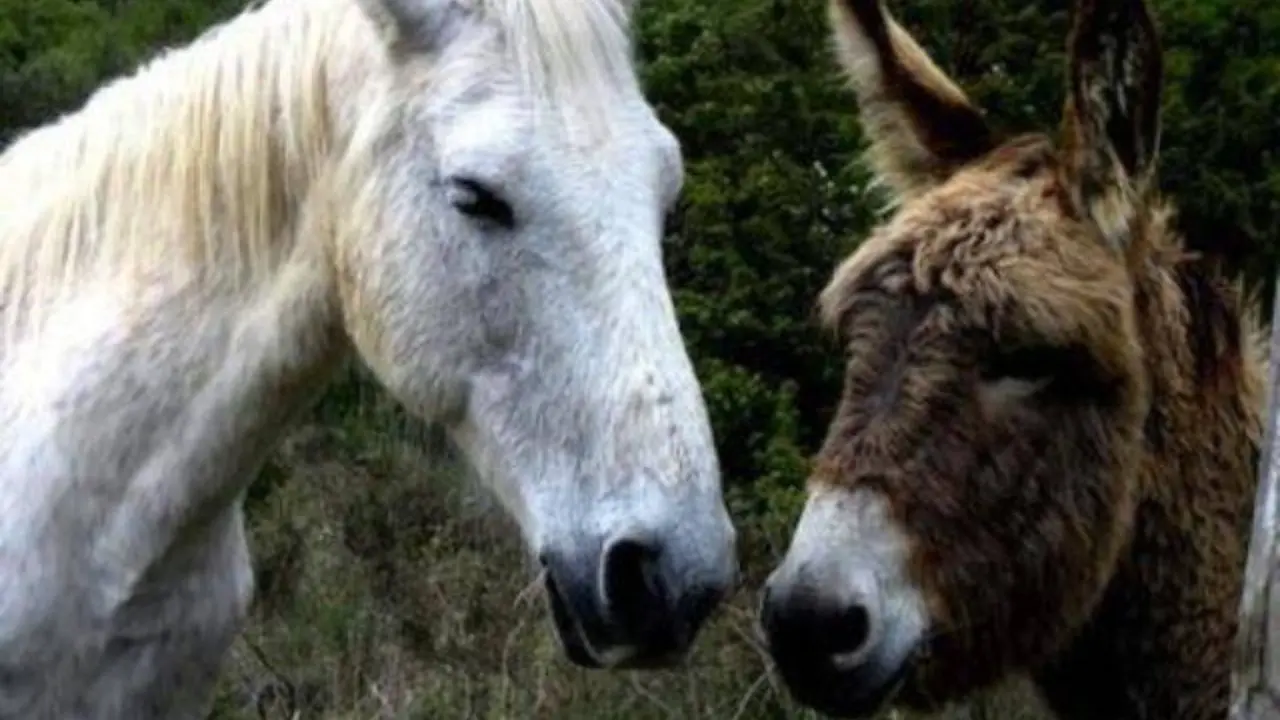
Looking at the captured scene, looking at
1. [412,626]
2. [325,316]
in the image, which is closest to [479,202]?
[325,316]

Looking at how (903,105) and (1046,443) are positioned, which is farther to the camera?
(903,105)

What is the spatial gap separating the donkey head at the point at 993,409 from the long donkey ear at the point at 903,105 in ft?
0.81

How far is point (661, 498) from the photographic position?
3.56 meters

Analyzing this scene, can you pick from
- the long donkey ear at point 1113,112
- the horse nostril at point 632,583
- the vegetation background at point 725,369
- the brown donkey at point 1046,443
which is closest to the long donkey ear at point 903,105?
the brown donkey at point 1046,443

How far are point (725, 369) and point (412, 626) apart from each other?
1169 millimetres

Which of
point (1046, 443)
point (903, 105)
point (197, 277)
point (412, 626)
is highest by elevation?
point (197, 277)

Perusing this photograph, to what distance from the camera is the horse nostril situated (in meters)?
3.57

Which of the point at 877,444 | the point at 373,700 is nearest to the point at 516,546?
the point at 373,700

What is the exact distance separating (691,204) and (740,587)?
1.40 m

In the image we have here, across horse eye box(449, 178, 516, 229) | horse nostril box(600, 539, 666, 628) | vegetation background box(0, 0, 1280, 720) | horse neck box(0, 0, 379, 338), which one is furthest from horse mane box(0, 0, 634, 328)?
vegetation background box(0, 0, 1280, 720)

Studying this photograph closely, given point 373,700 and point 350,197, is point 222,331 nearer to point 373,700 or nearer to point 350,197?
point 350,197

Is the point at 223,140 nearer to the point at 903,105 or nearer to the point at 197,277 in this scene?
the point at 197,277

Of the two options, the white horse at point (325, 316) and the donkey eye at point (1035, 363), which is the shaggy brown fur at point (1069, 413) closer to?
the donkey eye at point (1035, 363)

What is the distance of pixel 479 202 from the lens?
381 centimetres
